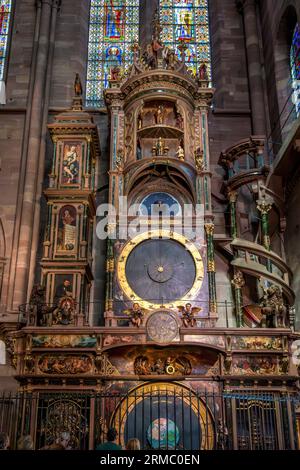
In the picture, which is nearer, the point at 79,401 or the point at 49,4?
the point at 79,401

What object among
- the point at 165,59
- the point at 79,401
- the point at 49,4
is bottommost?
the point at 79,401

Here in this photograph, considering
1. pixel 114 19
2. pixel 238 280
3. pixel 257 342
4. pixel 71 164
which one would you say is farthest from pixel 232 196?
pixel 114 19

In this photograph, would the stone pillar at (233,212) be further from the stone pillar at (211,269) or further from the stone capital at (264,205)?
the stone pillar at (211,269)

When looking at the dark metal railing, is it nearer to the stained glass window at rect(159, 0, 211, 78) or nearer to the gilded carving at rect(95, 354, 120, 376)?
the gilded carving at rect(95, 354, 120, 376)

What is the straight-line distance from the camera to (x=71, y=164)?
577 inches

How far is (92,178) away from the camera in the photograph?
1541 cm

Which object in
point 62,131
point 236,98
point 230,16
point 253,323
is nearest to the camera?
point 253,323

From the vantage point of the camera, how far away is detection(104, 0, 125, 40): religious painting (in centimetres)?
1911

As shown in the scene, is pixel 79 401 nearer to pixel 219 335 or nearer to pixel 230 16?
pixel 219 335

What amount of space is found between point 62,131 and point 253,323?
646cm

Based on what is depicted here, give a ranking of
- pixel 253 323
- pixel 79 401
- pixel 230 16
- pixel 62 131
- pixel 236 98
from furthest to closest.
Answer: pixel 230 16 < pixel 236 98 < pixel 62 131 < pixel 253 323 < pixel 79 401

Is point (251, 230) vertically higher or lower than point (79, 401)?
higher

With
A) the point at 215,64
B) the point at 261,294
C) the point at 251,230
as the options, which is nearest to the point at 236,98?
the point at 215,64

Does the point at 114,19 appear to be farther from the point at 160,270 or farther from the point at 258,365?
the point at 258,365
